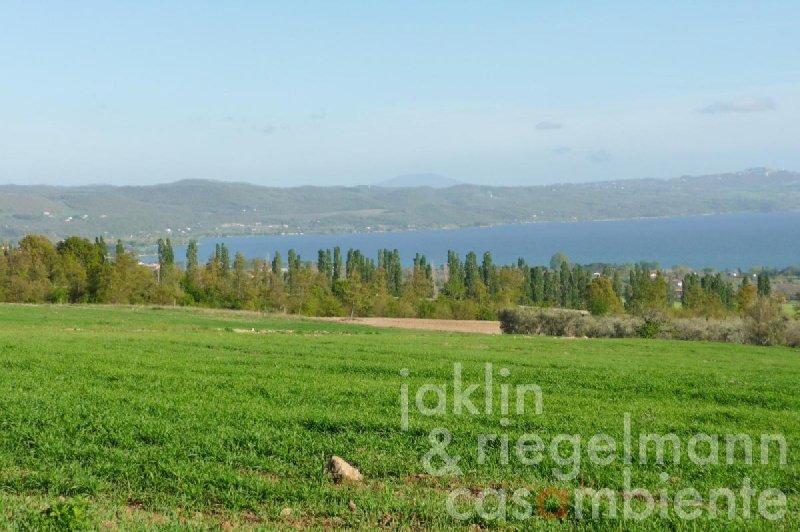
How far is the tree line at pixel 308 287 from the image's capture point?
87.8m

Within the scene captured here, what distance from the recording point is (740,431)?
13.8 metres

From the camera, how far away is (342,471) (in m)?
10.1

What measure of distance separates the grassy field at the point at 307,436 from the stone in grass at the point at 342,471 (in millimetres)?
128

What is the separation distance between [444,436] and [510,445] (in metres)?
1.10

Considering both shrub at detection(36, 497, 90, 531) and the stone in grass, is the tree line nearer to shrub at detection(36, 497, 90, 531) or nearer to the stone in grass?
the stone in grass

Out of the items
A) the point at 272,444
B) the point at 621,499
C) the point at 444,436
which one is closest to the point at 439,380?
the point at 444,436

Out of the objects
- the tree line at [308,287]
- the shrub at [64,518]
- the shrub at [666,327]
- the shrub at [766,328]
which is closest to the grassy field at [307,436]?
the shrub at [64,518]

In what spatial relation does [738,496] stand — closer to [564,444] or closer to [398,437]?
[564,444]

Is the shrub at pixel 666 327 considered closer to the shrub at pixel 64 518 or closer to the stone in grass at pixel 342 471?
the stone in grass at pixel 342 471

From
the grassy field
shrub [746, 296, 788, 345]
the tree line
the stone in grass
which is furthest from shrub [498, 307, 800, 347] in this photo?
the stone in grass

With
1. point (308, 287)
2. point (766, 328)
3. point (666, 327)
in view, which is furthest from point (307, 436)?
point (308, 287)

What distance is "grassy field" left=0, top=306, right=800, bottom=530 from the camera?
8891 millimetres

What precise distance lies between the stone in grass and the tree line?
62.0m

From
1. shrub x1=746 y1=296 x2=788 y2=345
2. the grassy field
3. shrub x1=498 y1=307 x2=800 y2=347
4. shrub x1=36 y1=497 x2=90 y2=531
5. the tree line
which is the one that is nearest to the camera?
shrub x1=36 y1=497 x2=90 y2=531
